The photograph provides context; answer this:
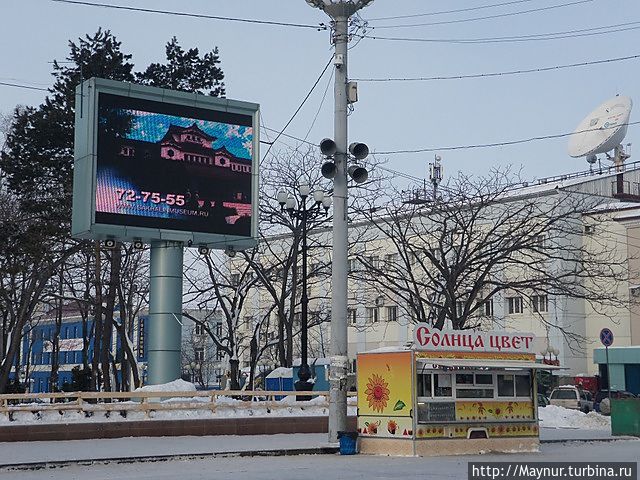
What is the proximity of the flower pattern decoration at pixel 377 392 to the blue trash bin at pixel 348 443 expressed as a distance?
807 mm

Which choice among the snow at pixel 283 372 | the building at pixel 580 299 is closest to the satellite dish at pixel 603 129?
the building at pixel 580 299

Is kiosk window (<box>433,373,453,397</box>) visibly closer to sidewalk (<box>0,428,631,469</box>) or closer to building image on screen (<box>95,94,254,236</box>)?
sidewalk (<box>0,428,631,469</box>)

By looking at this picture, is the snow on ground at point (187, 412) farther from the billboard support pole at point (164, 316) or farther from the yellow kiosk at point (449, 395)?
the yellow kiosk at point (449, 395)

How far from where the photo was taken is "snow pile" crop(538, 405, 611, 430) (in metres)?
34.8

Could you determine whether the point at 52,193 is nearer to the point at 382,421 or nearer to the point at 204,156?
the point at 204,156

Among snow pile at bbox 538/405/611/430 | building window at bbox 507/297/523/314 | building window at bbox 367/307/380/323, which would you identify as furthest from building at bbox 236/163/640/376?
snow pile at bbox 538/405/611/430

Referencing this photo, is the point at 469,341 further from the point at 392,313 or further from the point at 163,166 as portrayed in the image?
the point at 392,313

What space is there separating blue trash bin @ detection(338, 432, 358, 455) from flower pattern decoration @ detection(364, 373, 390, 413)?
807 millimetres

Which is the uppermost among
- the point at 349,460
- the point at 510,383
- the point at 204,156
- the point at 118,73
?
the point at 118,73

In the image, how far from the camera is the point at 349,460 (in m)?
20.0

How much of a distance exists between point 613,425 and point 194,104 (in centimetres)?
1641

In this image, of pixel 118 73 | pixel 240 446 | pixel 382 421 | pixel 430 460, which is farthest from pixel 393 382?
pixel 118 73

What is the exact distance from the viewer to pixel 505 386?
22.7m

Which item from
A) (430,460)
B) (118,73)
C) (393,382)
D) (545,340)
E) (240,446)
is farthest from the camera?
(545,340)
